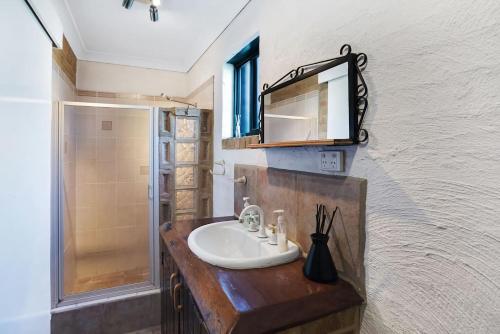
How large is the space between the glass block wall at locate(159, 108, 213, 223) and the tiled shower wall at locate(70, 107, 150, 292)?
1.28 ft

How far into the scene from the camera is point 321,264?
90cm

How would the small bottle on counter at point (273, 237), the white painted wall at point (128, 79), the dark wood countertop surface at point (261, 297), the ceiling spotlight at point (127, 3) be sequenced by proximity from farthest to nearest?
the white painted wall at point (128, 79)
the ceiling spotlight at point (127, 3)
the small bottle on counter at point (273, 237)
the dark wood countertop surface at point (261, 297)

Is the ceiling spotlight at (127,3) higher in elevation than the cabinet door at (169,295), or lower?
higher

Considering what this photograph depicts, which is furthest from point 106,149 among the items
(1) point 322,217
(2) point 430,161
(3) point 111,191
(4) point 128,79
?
(2) point 430,161

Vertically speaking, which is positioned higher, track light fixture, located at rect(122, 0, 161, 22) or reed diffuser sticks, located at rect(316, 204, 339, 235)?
track light fixture, located at rect(122, 0, 161, 22)


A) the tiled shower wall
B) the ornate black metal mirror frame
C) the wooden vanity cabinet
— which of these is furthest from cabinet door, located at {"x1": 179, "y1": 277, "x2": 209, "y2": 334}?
the tiled shower wall

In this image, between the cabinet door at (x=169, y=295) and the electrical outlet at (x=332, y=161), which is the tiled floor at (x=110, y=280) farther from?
the electrical outlet at (x=332, y=161)

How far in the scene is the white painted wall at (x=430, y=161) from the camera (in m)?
0.58

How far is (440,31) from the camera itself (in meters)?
0.66

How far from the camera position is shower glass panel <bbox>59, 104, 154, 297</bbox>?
8.29 feet

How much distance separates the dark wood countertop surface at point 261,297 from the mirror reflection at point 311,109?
0.51m

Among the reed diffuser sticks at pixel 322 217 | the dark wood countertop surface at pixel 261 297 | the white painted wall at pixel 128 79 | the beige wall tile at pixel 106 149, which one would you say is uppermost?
the white painted wall at pixel 128 79

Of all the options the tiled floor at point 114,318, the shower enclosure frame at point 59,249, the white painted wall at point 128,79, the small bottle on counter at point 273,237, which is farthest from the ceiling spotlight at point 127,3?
the tiled floor at point 114,318

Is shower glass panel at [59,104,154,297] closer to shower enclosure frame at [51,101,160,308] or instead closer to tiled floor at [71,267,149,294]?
tiled floor at [71,267,149,294]
